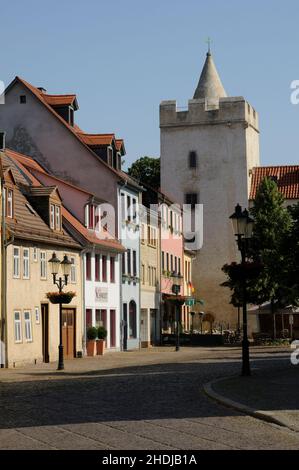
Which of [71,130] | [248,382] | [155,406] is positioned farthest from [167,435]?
[71,130]

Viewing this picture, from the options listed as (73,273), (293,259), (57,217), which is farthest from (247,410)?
(73,273)

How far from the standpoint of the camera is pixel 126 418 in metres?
16.2

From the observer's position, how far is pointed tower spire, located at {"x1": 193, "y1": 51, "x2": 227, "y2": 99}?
84.8 metres

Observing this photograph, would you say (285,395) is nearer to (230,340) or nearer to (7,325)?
(7,325)

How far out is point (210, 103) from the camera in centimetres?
8269

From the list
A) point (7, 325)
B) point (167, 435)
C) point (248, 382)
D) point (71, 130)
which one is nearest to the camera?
point (167, 435)

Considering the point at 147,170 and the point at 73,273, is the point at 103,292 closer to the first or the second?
the point at 73,273

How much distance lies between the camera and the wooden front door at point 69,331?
144 feet

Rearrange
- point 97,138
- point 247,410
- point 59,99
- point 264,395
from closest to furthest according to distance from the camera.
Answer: point 247,410
point 264,395
point 59,99
point 97,138

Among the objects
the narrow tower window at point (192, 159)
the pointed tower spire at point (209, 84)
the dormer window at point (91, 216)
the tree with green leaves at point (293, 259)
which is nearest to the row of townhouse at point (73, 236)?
the dormer window at point (91, 216)

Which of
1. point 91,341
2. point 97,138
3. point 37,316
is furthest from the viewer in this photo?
point 97,138

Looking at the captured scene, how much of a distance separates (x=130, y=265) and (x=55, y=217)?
13563 mm
